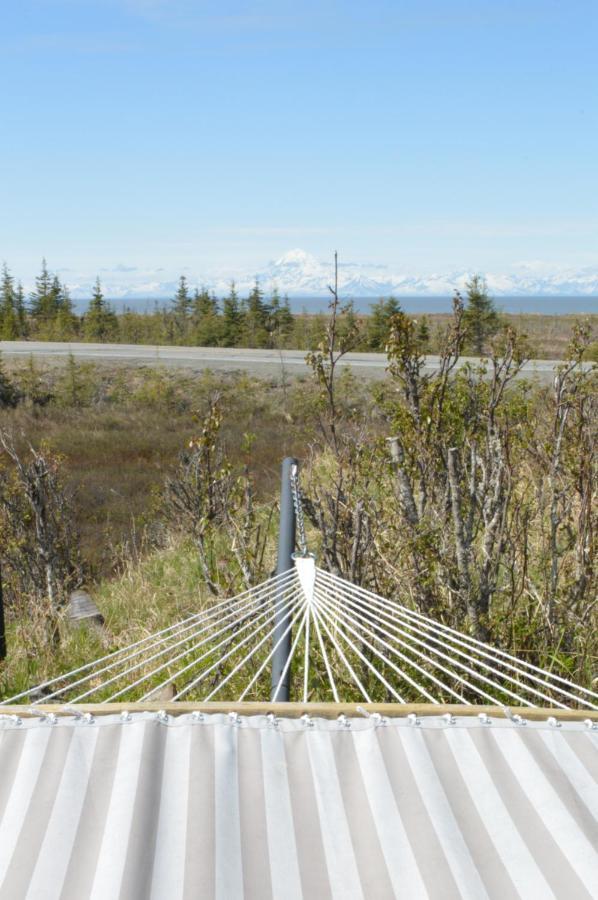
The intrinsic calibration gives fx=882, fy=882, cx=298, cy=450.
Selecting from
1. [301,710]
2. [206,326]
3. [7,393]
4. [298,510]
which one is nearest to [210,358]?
[7,393]

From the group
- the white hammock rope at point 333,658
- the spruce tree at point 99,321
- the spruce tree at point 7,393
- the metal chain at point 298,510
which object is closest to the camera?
the white hammock rope at point 333,658

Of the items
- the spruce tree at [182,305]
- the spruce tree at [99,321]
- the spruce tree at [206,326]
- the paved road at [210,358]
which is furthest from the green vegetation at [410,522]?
the spruce tree at [182,305]

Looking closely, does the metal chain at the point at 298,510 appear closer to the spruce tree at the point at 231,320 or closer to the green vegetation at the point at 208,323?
the green vegetation at the point at 208,323

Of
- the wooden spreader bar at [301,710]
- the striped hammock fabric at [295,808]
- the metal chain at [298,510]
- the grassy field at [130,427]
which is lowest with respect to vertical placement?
the grassy field at [130,427]

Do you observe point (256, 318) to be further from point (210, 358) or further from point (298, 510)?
point (298, 510)

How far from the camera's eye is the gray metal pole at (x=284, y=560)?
7.00 ft

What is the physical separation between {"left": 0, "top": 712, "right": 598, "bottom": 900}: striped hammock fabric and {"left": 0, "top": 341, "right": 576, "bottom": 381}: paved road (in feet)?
40.6

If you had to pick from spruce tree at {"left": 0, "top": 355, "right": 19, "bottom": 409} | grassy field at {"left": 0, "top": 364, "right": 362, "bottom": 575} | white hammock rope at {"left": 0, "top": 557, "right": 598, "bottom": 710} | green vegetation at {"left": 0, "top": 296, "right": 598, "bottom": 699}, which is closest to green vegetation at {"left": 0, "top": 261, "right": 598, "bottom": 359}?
grassy field at {"left": 0, "top": 364, "right": 362, "bottom": 575}

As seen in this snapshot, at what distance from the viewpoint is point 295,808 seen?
1359 mm

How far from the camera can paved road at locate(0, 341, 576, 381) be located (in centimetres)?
1517

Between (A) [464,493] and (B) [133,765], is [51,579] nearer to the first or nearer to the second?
(A) [464,493]

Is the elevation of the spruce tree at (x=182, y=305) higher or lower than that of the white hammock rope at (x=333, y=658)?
higher

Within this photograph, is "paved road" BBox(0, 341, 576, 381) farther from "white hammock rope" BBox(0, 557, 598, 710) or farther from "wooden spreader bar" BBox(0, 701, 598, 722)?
"wooden spreader bar" BBox(0, 701, 598, 722)

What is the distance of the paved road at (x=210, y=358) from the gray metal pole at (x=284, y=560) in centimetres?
1144
